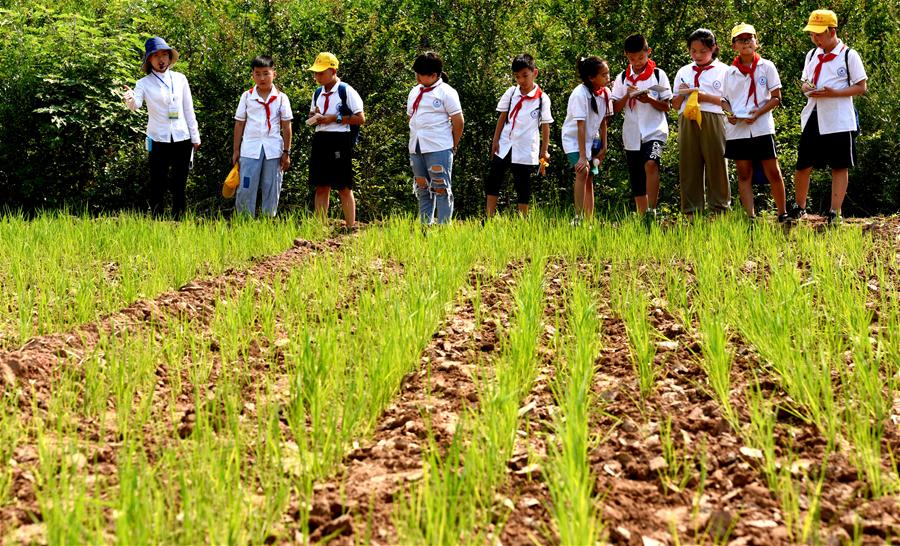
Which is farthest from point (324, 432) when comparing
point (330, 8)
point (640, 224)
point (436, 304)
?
point (330, 8)

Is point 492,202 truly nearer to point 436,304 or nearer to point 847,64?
point 847,64

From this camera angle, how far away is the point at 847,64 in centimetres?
656

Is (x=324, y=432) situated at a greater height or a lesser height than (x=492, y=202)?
lesser

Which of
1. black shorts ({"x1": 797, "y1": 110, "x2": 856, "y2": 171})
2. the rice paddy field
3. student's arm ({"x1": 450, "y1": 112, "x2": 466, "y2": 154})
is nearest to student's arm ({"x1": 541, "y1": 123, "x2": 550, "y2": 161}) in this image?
student's arm ({"x1": 450, "y1": 112, "x2": 466, "y2": 154})

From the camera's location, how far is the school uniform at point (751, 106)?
22.6 feet

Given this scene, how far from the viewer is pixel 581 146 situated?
7316mm

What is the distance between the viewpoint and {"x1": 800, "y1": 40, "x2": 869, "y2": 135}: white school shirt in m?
6.55

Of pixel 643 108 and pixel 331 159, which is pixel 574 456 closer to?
pixel 643 108

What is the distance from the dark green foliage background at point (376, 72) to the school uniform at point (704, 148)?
250cm

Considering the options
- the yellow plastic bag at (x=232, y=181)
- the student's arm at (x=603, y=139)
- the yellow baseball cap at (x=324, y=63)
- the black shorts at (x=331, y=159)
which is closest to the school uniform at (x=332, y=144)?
the black shorts at (x=331, y=159)

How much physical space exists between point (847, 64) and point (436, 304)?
3.78 m

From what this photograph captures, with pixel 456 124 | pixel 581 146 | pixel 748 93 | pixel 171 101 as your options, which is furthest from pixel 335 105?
pixel 748 93

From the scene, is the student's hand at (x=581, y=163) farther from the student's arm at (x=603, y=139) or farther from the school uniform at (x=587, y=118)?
the student's arm at (x=603, y=139)

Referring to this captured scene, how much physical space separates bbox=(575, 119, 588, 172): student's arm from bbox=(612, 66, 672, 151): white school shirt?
30 centimetres
